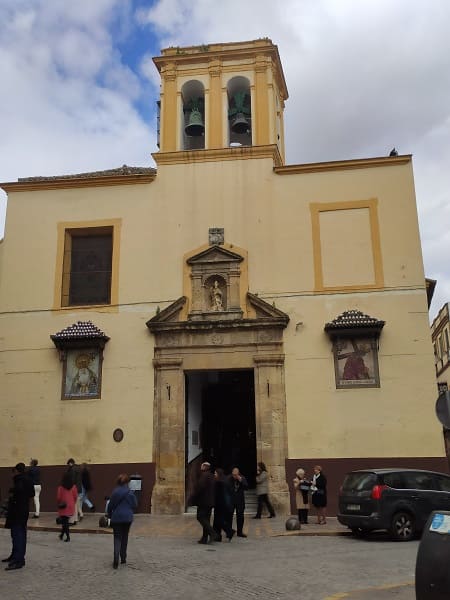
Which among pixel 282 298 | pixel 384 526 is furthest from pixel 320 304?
pixel 384 526

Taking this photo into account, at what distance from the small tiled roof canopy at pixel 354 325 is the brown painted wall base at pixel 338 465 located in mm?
3221

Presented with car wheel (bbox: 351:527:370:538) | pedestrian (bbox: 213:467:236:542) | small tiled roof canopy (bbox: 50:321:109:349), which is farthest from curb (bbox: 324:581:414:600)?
small tiled roof canopy (bbox: 50:321:109:349)

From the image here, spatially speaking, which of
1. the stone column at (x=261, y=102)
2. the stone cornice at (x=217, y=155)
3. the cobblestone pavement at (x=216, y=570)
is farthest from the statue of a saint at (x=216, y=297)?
the cobblestone pavement at (x=216, y=570)

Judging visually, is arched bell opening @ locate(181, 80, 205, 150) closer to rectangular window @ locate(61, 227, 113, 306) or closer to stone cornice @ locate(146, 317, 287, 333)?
rectangular window @ locate(61, 227, 113, 306)

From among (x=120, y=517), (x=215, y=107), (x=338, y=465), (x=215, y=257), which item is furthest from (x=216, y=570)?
(x=215, y=107)

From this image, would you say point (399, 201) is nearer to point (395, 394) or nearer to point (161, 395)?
point (395, 394)

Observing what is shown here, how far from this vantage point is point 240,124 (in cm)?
2044

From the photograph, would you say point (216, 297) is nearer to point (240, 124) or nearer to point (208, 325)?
point (208, 325)

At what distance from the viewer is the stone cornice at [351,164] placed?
62.3ft

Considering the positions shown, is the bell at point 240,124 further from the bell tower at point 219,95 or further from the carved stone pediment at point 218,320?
the carved stone pediment at point 218,320

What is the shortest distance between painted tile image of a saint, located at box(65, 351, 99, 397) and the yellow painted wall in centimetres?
34

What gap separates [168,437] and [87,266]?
18.9 ft

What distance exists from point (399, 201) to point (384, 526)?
947 cm

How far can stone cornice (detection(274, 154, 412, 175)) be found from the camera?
1898 centimetres
